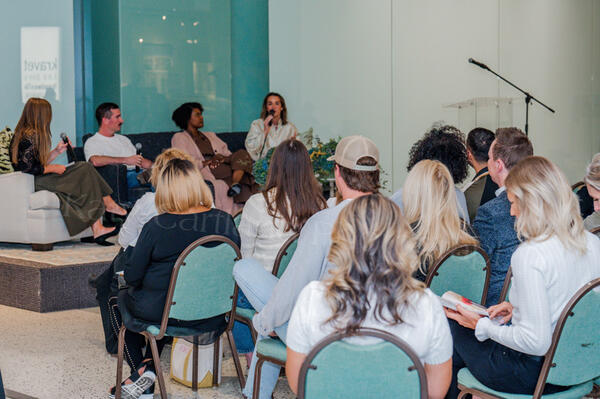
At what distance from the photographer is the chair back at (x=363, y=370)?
1839 mm

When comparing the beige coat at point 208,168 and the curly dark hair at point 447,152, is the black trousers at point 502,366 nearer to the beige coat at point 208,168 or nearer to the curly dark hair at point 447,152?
the curly dark hair at point 447,152

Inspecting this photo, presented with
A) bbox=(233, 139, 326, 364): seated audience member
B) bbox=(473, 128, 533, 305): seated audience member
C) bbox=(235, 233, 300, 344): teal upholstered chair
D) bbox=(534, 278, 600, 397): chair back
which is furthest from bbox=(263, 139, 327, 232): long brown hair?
bbox=(534, 278, 600, 397): chair back

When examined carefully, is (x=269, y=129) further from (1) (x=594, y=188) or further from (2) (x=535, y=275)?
(2) (x=535, y=275)

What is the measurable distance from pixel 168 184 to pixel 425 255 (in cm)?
119

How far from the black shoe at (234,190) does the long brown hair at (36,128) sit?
1997 millimetres

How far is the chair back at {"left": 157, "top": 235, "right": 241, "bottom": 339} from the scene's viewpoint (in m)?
3.16

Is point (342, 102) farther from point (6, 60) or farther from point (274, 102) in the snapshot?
point (6, 60)

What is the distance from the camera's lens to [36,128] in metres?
5.86

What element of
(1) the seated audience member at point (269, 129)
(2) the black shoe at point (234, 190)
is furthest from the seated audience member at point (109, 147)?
(1) the seated audience member at point (269, 129)

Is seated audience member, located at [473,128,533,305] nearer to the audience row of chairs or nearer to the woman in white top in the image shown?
the audience row of chairs

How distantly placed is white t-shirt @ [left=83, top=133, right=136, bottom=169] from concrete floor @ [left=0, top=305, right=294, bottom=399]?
193cm

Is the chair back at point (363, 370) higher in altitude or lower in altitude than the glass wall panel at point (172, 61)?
lower

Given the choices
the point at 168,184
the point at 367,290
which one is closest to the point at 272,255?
the point at 168,184

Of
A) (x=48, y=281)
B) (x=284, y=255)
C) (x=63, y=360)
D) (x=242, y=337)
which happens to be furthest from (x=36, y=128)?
(x=284, y=255)
